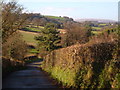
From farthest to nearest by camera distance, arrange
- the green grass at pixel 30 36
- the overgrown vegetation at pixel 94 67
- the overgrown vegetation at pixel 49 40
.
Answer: the green grass at pixel 30 36 < the overgrown vegetation at pixel 49 40 < the overgrown vegetation at pixel 94 67

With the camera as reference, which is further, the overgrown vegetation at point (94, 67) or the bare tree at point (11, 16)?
the bare tree at point (11, 16)

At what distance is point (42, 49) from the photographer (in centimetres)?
6906

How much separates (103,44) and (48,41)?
59941 millimetres

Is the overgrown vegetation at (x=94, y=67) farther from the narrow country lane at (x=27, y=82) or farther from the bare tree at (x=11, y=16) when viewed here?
the bare tree at (x=11, y=16)

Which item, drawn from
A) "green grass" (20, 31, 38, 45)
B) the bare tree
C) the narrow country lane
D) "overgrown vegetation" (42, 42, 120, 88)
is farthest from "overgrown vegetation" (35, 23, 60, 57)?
"overgrown vegetation" (42, 42, 120, 88)

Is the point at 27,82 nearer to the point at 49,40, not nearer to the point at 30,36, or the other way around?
the point at 49,40

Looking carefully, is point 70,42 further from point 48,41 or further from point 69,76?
point 69,76

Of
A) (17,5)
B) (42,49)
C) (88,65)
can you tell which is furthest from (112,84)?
(42,49)

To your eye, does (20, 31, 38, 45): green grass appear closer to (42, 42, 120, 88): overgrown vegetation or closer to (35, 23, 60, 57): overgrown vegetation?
(35, 23, 60, 57): overgrown vegetation

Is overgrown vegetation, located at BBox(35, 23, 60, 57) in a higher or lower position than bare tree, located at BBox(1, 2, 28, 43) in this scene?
lower

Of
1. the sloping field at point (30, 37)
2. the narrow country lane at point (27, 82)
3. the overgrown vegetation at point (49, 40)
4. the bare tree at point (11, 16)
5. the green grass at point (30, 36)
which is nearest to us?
the narrow country lane at point (27, 82)

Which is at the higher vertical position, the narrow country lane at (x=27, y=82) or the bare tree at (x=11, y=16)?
the bare tree at (x=11, y=16)

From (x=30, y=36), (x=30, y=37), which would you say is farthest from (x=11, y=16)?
(x=30, y=36)

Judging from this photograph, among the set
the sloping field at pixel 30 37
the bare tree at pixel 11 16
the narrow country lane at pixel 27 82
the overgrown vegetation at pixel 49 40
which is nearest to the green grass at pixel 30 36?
the sloping field at pixel 30 37
